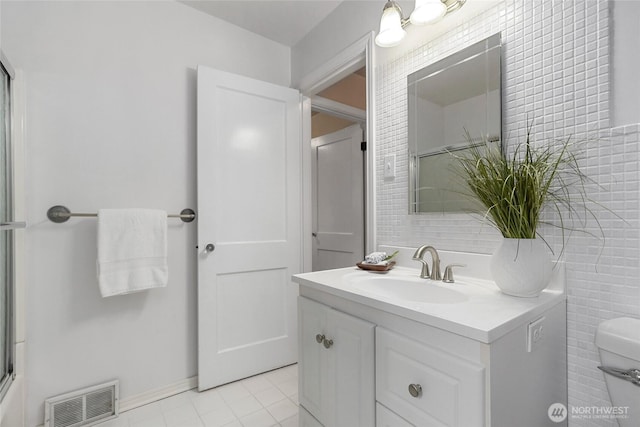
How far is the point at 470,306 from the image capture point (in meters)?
0.80

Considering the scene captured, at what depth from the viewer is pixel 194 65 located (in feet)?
6.09

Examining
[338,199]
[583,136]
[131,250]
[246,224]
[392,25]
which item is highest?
[392,25]

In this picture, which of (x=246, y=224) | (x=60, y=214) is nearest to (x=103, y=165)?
(x=60, y=214)

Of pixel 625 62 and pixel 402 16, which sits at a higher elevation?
pixel 402 16

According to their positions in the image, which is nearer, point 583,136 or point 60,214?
point 583,136

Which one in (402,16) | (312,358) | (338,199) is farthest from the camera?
(338,199)

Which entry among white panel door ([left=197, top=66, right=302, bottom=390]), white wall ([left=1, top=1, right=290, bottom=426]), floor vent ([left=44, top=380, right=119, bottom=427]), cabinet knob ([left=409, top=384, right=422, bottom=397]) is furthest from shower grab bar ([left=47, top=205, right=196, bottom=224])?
cabinet knob ([left=409, top=384, right=422, bottom=397])

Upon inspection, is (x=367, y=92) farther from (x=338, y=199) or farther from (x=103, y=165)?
(x=103, y=165)

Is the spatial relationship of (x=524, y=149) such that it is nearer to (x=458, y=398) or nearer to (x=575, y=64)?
(x=575, y=64)

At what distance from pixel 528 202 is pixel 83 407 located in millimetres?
2094

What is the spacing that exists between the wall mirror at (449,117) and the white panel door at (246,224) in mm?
965

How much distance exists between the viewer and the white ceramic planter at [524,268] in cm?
84

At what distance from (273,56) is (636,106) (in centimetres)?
201

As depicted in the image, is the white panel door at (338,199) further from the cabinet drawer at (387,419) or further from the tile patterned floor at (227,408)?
the cabinet drawer at (387,419)
